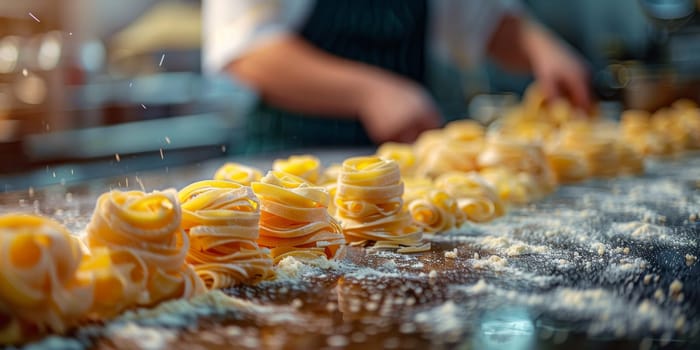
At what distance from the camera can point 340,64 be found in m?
2.88

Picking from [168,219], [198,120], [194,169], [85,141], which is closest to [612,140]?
[194,169]

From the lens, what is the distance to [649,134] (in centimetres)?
276

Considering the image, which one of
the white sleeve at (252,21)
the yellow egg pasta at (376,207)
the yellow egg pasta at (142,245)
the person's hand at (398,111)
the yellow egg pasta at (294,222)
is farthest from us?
the white sleeve at (252,21)

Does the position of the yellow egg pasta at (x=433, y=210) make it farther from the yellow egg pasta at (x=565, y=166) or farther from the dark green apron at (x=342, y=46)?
the dark green apron at (x=342, y=46)

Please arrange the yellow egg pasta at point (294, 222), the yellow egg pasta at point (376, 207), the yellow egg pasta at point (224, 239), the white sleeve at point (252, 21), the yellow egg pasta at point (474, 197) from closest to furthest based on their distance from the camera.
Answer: the yellow egg pasta at point (224, 239) < the yellow egg pasta at point (294, 222) < the yellow egg pasta at point (376, 207) < the yellow egg pasta at point (474, 197) < the white sleeve at point (252, 21)

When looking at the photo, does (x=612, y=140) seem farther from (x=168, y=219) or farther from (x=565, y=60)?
(x=168, y=219)

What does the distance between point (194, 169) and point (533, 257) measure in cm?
159

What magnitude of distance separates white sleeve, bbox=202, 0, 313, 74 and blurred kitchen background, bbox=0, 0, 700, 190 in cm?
44

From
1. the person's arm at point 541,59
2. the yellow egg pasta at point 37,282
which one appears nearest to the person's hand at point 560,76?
the person's arm at point 541,59

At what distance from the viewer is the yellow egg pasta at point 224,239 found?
109 cm

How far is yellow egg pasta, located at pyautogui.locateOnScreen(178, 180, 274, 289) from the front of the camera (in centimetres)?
109

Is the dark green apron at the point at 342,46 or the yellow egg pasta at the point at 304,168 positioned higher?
the dark green apron at the point at 342,46

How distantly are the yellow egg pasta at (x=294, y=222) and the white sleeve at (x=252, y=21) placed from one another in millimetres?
1776

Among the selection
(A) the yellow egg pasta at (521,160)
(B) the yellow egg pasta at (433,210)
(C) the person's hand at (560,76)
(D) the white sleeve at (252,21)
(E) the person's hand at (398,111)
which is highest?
(D) the white sleeve at (252,21)
